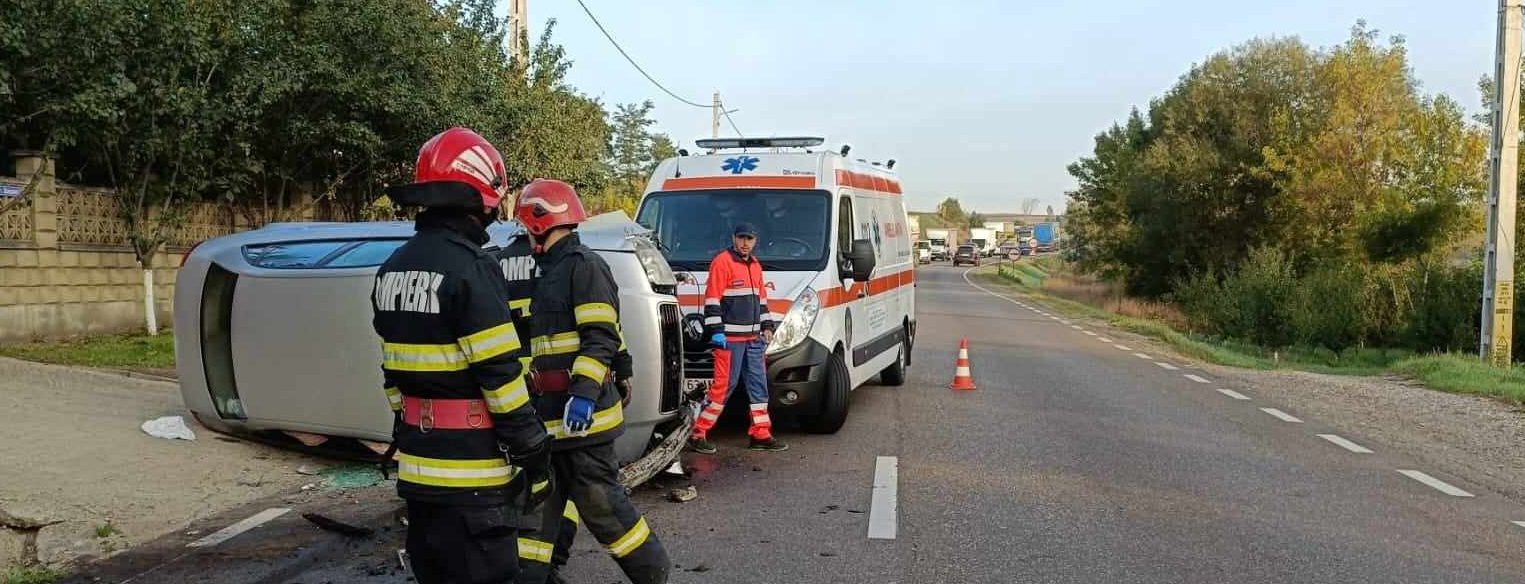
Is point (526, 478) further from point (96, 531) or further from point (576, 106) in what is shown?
point (576, 106)

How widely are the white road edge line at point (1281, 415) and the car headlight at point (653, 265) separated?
6558 mm

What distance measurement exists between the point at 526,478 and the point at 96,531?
3.44 meters

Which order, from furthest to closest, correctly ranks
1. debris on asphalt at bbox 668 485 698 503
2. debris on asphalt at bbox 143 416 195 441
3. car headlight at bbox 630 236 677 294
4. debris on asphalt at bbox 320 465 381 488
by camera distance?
1. debris on asphalt at bbox 143 416 195 441
2. debris on asphalt at bbox 320 465 381 488
3. debris on asphalt at bbox 668 485 698 503
4. car headlight at bbox 630 236 677 294

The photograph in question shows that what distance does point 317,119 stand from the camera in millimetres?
14727

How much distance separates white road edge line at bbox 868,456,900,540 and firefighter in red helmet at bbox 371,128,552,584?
292 cm

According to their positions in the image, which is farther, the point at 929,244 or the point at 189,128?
the point at 929,244

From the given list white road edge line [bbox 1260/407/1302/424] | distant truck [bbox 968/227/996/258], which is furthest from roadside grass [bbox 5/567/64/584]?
distant truck [bbox 968/227/996/258]

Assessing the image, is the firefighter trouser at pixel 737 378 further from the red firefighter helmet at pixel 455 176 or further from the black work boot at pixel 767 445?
the red firefighter helmet at pixel 455 176

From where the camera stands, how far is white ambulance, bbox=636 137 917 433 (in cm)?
831

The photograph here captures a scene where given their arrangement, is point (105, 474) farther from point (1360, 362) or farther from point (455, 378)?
point (1360, 362)

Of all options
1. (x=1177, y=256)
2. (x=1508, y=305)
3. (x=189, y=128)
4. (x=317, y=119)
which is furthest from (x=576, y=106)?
(x=1177, y=256)

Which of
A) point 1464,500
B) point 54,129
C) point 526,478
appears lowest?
point 1464,500

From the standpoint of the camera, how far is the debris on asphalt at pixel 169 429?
7.67m

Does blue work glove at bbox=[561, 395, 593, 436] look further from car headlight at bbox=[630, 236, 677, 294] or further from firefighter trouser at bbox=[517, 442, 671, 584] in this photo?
car headlight at bbox=[630, 236, 677, 294]
